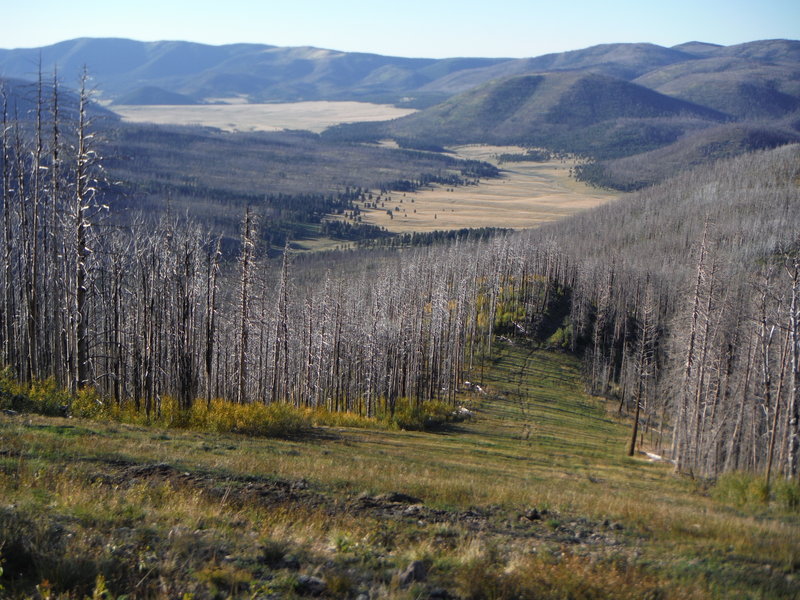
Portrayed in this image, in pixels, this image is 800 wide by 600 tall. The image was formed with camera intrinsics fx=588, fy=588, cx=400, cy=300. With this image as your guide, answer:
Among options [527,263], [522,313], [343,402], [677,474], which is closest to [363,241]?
[527,263]

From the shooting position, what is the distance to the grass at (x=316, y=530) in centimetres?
689

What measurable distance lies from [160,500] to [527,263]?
345 ft

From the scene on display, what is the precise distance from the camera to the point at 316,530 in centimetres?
946

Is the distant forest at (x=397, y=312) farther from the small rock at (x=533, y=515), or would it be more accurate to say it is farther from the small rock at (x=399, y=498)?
the small rock at (x=533, y=515)

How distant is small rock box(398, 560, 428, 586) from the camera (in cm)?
754

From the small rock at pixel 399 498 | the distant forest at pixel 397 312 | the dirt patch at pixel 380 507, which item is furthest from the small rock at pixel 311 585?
Result: the distant forest at pixel 397 312

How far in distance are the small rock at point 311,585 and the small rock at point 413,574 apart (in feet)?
3.31

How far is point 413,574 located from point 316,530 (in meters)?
2.36

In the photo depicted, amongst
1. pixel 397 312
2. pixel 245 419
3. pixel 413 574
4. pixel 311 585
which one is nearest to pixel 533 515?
pixel 413 574

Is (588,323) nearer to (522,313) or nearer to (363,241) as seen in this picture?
(522,313)

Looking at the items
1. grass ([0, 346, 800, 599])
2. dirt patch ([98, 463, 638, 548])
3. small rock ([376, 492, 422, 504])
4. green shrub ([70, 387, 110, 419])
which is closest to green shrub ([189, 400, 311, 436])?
green shrub ([70, 387, 110, 419])

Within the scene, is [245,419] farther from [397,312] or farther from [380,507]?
→ [397,312]

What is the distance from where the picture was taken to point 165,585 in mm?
6414

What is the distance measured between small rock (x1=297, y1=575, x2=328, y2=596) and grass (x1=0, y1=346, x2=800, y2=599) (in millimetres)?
17
